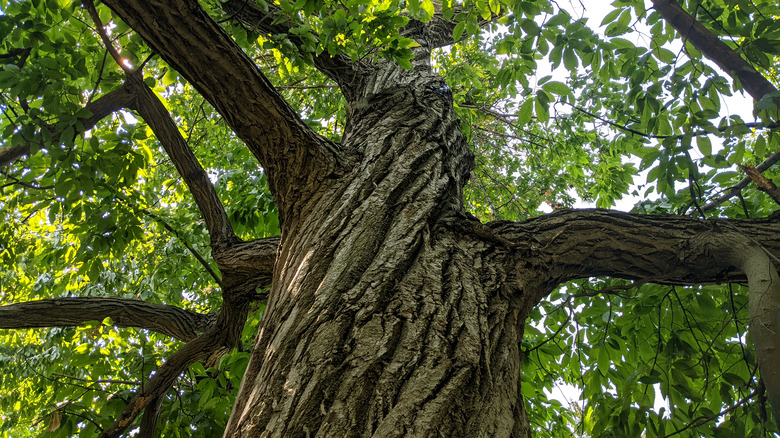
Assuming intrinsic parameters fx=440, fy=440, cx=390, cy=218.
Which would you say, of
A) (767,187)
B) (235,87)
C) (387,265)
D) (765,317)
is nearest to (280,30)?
(235,87)

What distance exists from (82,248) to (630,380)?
2.90 metres

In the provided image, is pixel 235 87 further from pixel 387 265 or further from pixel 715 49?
pixel 715 49

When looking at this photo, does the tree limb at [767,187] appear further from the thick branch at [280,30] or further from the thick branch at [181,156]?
the thick branch at [280,30]

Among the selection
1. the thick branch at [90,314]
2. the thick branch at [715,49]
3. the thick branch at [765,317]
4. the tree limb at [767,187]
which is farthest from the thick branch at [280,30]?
the thick branch at [765,317]

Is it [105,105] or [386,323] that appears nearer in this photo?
[386,323]

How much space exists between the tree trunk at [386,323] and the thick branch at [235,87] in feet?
0.54

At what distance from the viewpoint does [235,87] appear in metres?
1.77

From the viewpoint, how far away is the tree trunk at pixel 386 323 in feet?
3.43

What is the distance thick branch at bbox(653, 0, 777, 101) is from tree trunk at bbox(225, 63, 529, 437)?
1138mm

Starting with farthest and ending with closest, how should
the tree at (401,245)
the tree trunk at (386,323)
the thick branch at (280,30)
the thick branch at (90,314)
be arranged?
1. the thick branch at (280,30)
2. the thick branch at (90,314)
3. the tree at (401,245)
4. the tree trunk at (386,323)

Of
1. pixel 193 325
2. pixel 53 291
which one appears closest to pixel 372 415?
pixel 193 325

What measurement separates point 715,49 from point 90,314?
3250 mm

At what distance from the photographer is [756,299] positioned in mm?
1397

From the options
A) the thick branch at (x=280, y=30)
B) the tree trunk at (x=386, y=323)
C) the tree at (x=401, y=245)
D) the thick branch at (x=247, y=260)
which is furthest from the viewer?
the thick branch at (x=280, y=30)
